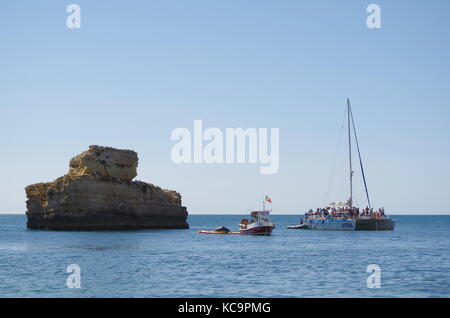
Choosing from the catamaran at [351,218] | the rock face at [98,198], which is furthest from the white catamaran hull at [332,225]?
the rock face at [98,198]

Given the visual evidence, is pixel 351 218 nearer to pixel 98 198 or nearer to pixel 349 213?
pixel 349 213

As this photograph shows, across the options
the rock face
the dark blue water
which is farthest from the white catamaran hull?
the dark blue water

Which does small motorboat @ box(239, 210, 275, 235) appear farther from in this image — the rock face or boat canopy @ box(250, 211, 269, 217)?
the rock face

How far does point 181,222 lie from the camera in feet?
396

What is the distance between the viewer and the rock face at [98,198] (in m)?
100

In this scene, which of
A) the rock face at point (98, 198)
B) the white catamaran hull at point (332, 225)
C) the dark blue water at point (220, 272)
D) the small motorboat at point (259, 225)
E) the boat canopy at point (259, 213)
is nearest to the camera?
the dark blue water at point (220, 272)

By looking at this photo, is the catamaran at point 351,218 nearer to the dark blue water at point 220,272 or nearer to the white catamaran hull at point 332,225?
the white catamaran hull at point 332,225

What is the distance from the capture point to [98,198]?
101312 millimetres

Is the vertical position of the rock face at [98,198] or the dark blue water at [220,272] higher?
the rock face at [98,198]

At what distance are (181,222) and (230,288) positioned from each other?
89461 mm

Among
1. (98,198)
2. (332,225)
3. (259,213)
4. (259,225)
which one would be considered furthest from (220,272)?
(332,225)

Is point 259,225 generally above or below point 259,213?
below

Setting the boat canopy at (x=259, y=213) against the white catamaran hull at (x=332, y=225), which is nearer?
the boat canopy at (x=259, y=213)
